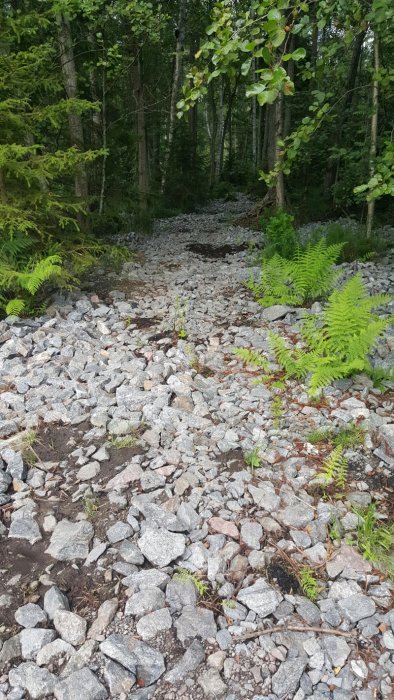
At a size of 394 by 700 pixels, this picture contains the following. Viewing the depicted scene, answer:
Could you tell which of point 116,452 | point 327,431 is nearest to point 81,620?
point 116,452

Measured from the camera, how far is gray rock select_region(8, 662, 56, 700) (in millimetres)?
2076

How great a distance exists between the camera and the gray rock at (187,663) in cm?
213

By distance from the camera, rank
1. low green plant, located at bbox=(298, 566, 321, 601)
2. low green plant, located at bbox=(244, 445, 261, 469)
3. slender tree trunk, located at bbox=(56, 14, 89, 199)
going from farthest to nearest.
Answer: slender tree trunk, located at bbox=(56, 14, 89, 199) < low green plant, located at bbox=(244, 445, 261, 469) < low green plant, located at bbox=(298, 566, 321, 601)

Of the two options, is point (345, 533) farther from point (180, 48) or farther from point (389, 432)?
point (180, 48)

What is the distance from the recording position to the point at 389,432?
12.0 feet

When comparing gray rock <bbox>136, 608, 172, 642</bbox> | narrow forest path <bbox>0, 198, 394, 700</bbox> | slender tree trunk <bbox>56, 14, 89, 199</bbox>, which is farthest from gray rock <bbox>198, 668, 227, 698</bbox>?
slender tree trunk <bbox>56, 14, 89, 199</bbox>

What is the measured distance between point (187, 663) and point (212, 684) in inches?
6.0

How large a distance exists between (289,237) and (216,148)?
84.0 ft

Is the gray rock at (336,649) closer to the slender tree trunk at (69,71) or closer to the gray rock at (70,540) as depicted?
the gray rock at (70,540)

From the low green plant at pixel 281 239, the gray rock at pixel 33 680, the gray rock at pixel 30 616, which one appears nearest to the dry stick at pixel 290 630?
the gray rock at pixel 33 680

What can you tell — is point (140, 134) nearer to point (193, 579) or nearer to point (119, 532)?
point (119, 532)

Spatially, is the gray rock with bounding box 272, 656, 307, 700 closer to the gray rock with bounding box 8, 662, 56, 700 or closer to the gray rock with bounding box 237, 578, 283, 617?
the gray rock with bounding box 237, 578, 283, 617

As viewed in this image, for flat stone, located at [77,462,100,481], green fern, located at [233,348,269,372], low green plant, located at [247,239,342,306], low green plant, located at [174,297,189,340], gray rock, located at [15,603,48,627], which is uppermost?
low green plant, located at [247,239,342,306]

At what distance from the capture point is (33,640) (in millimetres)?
2289
